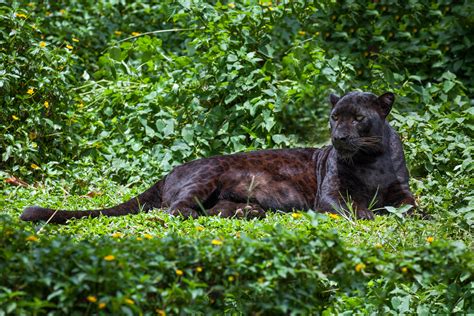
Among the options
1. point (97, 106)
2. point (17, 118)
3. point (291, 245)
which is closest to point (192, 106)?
point (97, 106)

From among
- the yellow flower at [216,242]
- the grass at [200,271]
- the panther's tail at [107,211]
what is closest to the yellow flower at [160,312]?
the grass at [200,271]

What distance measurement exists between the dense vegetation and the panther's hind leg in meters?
0.28

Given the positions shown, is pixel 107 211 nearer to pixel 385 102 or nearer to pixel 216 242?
pixel 385 102

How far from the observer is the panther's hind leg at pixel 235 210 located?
23.6ft

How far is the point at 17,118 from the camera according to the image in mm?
8539

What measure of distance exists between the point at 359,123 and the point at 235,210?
134 centimetres

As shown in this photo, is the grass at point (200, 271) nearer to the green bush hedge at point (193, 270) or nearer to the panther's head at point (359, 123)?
the green bush hedge at point (193, 270)

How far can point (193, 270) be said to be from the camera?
13.8 ft

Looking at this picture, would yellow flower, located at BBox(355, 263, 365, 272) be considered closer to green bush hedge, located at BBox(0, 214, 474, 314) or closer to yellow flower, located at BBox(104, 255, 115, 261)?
green bush hedge, located at BBox(0, 214, 474, 314)

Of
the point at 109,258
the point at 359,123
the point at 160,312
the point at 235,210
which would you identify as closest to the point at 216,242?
the point at 160,312

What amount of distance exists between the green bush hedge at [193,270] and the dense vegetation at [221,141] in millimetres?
11

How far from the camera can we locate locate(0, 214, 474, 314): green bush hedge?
12.7 feet

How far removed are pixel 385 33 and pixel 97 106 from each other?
4.08 m

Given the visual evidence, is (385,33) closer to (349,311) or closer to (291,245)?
(349,311)
